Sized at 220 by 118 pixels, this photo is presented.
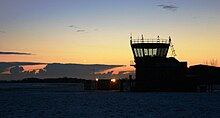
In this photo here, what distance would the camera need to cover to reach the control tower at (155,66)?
93250 millimetres

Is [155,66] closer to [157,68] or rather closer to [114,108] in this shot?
[157,68]

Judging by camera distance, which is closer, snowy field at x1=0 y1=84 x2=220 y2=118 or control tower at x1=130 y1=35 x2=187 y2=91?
snowy field at x1=0 y1=84 x2=220 y2=118

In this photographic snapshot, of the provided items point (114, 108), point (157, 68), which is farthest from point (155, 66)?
point (114, 108)

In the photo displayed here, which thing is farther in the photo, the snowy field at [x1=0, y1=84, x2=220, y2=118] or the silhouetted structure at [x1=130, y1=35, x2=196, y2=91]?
the silhouetted structure at [x1=130, y1=35, x2=196, y2=91]

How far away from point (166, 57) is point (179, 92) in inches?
412

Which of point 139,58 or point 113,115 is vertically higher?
point 139,58

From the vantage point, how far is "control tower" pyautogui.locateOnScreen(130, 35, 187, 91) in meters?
93.2

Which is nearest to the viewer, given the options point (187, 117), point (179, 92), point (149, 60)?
point (187, 117)

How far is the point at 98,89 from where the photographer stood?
460ft

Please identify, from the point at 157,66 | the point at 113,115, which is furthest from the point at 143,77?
the point at 113,115

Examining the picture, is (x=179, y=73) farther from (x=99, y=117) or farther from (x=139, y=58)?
(x=99, y=117)

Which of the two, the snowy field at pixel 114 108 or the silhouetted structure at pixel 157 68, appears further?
the silhouetted structure at pixel 157 68

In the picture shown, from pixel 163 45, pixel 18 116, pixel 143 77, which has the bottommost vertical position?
pixel 18 116

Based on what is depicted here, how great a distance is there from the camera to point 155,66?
9381 centimetres
